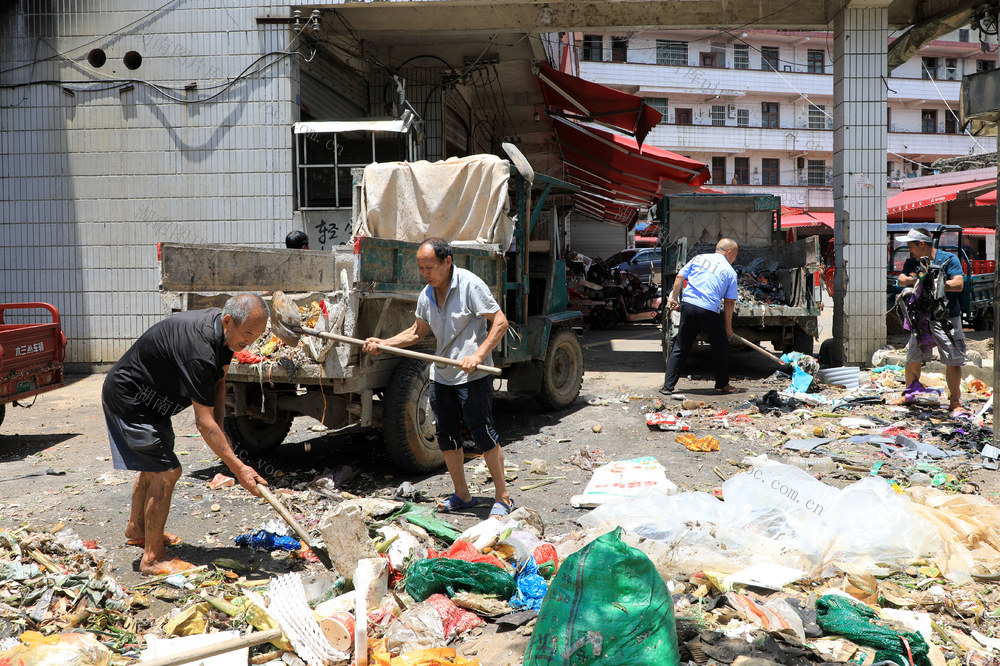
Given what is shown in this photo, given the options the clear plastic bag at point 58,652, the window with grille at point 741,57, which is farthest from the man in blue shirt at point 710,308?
the window with grille at point 741,57

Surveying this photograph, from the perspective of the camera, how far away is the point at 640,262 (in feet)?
74.3

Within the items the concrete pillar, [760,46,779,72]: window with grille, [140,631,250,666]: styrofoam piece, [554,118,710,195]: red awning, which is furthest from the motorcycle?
[760,46,779,72]: window with grille

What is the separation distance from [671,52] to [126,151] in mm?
36265

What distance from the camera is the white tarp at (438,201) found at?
667 cm

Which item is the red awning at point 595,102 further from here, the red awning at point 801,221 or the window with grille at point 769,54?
the window with grille at point 769,54

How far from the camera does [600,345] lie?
14.1 meters

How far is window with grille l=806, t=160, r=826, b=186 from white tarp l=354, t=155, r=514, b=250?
3956 cm

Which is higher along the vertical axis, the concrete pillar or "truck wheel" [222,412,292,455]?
the concrete pillar

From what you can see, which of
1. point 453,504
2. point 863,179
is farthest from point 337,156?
point 863,179

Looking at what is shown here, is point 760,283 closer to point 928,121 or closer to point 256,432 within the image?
point 256,432

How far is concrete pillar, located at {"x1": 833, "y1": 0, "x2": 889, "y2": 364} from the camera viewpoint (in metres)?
10.1

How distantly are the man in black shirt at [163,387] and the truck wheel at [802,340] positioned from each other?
8266 millimetres

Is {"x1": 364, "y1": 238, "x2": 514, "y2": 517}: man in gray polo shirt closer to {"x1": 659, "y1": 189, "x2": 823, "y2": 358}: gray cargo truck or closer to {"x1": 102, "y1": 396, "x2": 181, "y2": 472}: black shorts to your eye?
{"x1": 102, "y1": 396, "x2": 181, "y2": 472}: black shorts

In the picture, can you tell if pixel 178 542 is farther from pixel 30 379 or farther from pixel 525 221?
pixel 525 221
